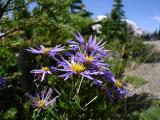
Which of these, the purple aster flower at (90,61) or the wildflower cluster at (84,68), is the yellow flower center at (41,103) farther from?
the purple aster flower at (90,61)

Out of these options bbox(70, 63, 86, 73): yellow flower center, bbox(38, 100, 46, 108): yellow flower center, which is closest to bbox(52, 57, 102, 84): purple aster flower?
bbox(70, 63, 86, 73): yellow flower center

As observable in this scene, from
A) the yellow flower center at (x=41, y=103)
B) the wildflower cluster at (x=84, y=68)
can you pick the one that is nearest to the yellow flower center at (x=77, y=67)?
the wildflower cluster at (x=84, y=68)

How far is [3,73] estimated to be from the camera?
535 cm

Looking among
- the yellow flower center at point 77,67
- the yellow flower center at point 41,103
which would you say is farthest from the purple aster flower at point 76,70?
the yellow flower center at point 41,103

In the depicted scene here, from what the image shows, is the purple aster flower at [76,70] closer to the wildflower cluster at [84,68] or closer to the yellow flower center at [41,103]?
the wildflower cluster at [84,68]

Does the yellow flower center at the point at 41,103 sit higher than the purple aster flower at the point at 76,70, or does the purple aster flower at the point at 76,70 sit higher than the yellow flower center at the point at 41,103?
the purple aster flower at the point at 76,70

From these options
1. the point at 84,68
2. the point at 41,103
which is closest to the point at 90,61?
the point at 84,68

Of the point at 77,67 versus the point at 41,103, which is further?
the point at 41,103

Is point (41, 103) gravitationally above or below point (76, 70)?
below

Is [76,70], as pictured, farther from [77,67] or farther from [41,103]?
[41,103]

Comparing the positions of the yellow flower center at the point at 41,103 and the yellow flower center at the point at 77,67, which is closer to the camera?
the yellow flower center at the point at 77,67

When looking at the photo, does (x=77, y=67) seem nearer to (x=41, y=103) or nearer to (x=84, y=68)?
(x=84, y=68)

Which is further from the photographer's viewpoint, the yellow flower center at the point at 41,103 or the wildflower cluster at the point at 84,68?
the yellow flower center at the point at 41,103

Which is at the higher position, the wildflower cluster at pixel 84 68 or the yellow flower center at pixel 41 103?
the wildflower cluster at pixel 84 68
